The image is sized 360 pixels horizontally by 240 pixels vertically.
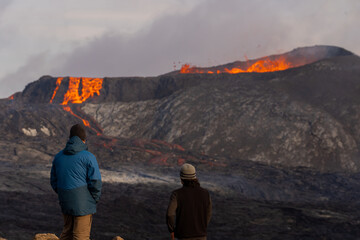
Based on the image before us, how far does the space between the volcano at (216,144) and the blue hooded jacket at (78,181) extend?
11.4m

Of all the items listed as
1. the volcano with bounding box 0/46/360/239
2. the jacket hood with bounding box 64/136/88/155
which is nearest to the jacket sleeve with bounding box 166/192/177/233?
the jacket hood with bounding box 64/136/88/155

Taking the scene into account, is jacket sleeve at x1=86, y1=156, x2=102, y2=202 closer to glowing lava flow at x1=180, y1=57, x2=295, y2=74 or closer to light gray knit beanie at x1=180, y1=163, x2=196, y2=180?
light gray knit beanie at x1=180, y1=163, x2=196, y2=180

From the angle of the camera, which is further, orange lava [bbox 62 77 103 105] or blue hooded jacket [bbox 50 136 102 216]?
orange lava [bbox 62 77 103 105]

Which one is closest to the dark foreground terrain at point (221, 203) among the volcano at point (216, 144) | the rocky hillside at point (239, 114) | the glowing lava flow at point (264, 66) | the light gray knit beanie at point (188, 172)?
the volcano at point (216, 144)

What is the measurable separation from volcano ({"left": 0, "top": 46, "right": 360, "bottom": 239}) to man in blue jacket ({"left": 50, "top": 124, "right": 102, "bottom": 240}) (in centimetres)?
1129

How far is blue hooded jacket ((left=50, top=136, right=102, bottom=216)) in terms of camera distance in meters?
5.14

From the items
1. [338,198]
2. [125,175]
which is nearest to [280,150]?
[338,198]

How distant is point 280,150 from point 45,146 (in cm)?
2049

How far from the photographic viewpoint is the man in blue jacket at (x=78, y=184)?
514cm

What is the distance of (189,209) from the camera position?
15.3 feet

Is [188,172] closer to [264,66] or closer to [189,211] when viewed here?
[189,211]

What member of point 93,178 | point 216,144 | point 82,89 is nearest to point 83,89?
point 82,89

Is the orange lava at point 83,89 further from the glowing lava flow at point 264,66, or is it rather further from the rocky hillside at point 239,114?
the glowing lava flow at point 264,66

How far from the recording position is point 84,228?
523cm
